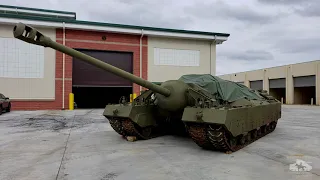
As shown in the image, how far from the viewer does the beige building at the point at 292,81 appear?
1375 inches

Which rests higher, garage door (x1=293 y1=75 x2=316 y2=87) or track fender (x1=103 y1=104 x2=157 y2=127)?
garage door (x1=293 y1=75 x2=316 y2=87)

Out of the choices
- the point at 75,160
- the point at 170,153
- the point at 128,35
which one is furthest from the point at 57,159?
the point at 128,35

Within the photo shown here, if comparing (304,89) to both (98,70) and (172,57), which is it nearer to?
(172,57)

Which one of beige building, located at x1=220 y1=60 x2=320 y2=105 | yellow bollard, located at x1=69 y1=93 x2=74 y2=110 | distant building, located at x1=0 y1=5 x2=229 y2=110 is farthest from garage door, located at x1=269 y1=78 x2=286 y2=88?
yellow bollard, located at x1=69 y1=93 x2=74 y2=110

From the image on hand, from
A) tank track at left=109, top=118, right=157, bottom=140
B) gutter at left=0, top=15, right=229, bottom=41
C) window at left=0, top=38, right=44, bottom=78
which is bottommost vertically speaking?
tank track at left=109, top=118, right=157, bottom=140

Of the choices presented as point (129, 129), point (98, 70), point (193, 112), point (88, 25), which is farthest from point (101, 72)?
point (193, 112)

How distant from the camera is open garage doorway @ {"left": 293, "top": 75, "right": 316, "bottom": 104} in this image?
35.5 metres

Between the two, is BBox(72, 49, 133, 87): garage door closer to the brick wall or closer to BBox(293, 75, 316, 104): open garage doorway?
the brick wall

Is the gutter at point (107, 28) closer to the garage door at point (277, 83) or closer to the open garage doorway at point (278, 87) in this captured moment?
the garage door at point (277, 83)

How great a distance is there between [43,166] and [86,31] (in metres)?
18.9

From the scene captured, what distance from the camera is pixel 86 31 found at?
23.2m

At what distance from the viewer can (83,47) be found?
23.2 m

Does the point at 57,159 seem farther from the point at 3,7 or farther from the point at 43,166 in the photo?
the point at 3,7

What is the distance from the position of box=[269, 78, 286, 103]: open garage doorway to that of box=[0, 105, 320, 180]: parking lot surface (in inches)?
1305
